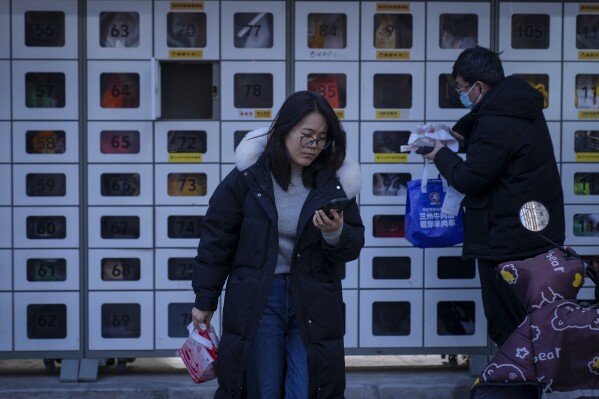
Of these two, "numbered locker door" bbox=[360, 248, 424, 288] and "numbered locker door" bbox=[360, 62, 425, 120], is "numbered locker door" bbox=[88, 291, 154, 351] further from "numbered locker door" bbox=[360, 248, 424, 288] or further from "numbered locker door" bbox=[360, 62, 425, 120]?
"numbered locker door" bbox=[360, 62, 425, 120]

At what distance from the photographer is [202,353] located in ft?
16.0

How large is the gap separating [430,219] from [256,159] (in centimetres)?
191

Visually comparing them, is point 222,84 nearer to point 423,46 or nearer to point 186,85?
point 186,85

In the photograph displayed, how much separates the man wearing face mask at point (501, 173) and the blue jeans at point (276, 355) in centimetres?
178

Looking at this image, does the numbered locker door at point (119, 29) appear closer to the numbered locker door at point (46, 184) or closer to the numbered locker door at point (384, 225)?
the numbered locker door at point (46, 184)

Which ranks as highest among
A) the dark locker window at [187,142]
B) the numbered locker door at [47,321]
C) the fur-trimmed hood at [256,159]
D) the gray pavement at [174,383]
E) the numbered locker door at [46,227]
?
the dark locker window at [187,142]

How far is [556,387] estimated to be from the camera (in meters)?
4.14

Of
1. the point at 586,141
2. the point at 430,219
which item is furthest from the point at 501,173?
the point at 586,141

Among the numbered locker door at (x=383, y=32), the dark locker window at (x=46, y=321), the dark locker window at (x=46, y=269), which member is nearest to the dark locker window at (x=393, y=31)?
the numbered locker door at (x=383, y=32)

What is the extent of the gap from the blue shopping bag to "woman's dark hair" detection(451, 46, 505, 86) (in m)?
0.67

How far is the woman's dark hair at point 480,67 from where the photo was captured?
6.16 m

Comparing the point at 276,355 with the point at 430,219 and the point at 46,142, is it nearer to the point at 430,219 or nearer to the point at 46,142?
the point at 430,219

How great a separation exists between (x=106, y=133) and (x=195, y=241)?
90cm

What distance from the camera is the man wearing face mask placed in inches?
238
